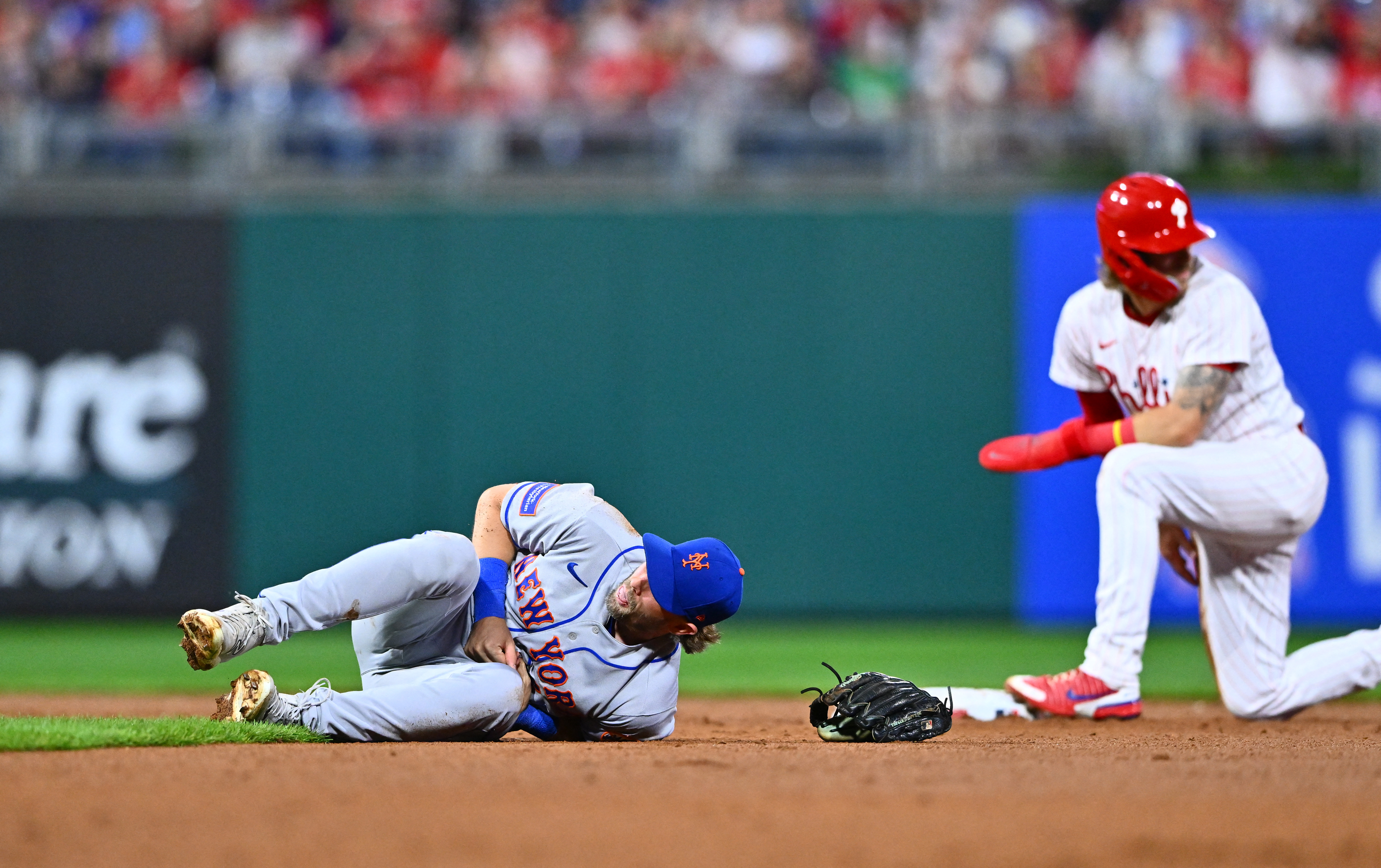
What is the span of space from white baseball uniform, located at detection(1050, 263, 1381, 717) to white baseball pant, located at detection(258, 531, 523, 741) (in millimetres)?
1997

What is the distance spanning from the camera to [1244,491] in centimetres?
500

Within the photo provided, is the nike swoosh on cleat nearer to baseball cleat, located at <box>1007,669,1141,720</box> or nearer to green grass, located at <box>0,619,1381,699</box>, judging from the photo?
baseball cleat, located at <box>1007,669,1141,720</box>

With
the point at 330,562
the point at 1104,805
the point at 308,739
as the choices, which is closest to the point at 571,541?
the point at 308,739

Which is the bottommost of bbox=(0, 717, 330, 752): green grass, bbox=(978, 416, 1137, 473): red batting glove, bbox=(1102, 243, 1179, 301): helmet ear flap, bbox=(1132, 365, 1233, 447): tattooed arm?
bbox=(0, 717, 330, 752): green grass

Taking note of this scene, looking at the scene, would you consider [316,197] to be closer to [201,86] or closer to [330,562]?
[201,86]

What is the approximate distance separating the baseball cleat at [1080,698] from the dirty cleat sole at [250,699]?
2.35 meters

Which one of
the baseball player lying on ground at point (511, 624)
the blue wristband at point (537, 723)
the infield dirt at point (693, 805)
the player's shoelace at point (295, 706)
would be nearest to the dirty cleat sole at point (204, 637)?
the baseball player lying on ground at point (511, 624)

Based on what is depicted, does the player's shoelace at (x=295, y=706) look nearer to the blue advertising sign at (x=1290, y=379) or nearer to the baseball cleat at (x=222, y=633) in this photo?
the baseball cleat at (x=222, y=633)

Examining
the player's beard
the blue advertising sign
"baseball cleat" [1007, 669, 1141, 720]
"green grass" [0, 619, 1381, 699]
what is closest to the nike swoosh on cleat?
"baseball cleat" [1007, 669, 1141, 720]

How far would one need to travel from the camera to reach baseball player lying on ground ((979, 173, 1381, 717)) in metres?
4.97

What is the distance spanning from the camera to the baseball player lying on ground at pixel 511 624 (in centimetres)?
407

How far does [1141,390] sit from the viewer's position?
5.23m

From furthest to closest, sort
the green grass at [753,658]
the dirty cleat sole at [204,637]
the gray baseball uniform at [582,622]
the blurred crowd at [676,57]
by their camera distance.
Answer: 1. the blurred crowd at [676,57]
2. the green grass at [753,658]
3. the gray baseball uniform at [582,622]
4. the dirty cleat sole at [204,637]

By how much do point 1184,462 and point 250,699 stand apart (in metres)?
2.94
